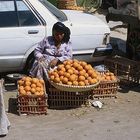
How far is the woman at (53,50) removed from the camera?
788 cm

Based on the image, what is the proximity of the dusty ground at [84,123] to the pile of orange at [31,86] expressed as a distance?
368mm

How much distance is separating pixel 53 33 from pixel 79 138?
2242 mm

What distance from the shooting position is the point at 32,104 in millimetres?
7117

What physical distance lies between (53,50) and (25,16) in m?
0.86

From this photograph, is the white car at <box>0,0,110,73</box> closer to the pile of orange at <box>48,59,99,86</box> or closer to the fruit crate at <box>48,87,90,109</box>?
the pile of orange at <box>48,59,99,86</box>

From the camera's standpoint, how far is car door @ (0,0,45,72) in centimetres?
819

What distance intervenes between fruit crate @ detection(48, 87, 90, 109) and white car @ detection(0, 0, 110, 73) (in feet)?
3.82

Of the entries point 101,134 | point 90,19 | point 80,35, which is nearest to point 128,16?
point 90,19

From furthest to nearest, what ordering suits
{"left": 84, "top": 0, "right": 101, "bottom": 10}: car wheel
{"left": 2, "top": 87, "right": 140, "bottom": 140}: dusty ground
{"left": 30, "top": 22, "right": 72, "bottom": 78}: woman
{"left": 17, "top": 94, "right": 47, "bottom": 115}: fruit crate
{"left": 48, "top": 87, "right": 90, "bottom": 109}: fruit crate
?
{"left": 84, "top": 0, "right": 101, "bottom": 10}: car wheel, {"left": 30, "top": 22, "right": 72, "bottom": 78}: woman, {"left": 48, "top": 87, "right": 90, "bottom": 109}: fruit crate, {"left": 17, "top": 94, "right": 47, "bottom": 115}: fruit crate, {"left": 2, "top": 87, "right": 140, "bottom": 140}: dusty ground

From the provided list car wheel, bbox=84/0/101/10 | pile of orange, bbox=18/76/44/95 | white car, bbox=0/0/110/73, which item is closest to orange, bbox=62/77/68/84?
pile of orange, bbox=18/76/44/95

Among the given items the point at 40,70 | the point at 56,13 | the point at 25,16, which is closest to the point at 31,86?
the point at 40,70

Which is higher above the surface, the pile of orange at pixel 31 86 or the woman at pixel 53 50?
the woman at pixel 53 50

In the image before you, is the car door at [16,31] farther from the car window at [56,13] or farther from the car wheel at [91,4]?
the car wheel at [91,4]

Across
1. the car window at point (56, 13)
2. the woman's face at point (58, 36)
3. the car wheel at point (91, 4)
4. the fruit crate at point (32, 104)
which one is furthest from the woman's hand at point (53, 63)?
the car wheel at point (91, 4)
